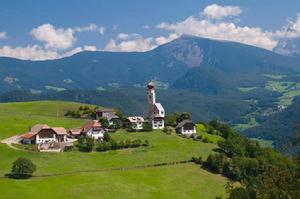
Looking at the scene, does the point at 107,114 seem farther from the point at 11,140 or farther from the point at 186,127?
the point at 11,140

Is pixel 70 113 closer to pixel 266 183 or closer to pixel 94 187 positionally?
pixel 94 187

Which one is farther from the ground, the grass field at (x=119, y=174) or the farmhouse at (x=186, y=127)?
the farmhouse at (x=186, y=127)

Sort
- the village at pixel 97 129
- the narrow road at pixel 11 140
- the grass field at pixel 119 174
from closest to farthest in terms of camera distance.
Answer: the grass field at pixel 119 174, the narrow road at pixel 11 140, the village at pixel 97 129

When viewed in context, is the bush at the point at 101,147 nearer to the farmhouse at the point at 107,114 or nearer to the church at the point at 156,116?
the farmhouse at the point at 107,114

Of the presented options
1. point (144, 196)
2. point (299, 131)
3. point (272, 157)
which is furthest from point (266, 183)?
point (272, 157)

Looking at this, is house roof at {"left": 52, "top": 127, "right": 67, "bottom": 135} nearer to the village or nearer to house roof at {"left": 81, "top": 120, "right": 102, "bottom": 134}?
the village

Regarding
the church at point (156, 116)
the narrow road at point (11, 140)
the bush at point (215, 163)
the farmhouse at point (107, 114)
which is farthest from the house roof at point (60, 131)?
the bush at point (215, 163)
